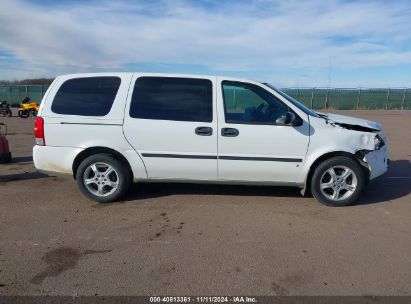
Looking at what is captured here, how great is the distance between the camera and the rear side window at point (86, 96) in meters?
5.18

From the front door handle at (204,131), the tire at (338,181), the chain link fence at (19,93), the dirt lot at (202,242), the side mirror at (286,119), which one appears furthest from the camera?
the chain link fence at (19,93)

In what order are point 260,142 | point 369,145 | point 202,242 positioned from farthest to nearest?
point 369,145 → point 260,142 → point 202,242

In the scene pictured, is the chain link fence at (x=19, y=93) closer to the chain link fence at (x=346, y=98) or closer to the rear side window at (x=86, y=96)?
the chain link fence at (x=346, y=98)

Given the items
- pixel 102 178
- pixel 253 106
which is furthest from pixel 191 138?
pixel 102 178

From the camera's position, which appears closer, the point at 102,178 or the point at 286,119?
the point at 286,119

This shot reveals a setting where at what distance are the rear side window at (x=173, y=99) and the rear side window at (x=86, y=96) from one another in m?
0.35

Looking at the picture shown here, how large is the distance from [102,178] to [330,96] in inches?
1211

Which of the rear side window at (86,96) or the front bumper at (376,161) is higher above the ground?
the rear side window at (86,96)

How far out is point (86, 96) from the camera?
522cm

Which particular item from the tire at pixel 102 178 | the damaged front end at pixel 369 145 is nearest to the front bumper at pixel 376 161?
the damaged front end at pixel 369 145

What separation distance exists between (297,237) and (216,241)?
919 mm

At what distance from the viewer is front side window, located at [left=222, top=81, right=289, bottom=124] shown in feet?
16.7

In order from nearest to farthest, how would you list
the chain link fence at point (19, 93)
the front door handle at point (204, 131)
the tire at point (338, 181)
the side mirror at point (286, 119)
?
the side mirror at point (286, 119)
the front door handle at point (204, 131)
the tire at point (338, 181)
the chain link fence at point (19, 93)

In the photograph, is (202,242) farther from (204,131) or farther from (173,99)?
(173,99)
